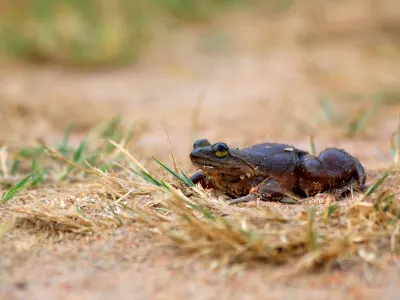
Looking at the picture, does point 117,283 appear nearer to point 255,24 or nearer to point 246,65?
point 246,65

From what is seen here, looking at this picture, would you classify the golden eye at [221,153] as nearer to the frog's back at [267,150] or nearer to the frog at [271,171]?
the frog at [271,171]

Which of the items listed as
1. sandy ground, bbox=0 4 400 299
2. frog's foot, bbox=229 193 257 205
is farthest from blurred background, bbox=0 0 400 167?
frog's foot, bbox=229 193 257 205

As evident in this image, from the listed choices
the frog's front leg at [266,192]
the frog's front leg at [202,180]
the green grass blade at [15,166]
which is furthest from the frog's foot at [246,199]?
the green grass blade at [15,166]

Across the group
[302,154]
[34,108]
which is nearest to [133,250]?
[302,154]

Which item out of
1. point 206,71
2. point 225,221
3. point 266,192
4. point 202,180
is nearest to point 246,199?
point 266,192

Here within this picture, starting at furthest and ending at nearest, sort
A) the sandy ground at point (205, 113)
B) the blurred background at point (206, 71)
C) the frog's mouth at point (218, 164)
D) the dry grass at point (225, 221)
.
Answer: the blurred background at point (206, 71)
the frog's mouth at point (218, 164)
the dry grass at point (225, 221)
the sandy ground at point (205, 113)

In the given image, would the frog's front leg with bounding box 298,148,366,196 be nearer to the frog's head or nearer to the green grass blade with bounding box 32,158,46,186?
the frog's head

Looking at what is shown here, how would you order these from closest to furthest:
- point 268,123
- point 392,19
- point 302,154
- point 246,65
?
1. point 302,154
2. point 268,123
3. point 246,65
4. point 392,19

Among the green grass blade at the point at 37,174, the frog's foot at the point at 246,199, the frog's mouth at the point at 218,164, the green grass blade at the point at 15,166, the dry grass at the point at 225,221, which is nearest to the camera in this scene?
the dry grass at the point at 225,221
